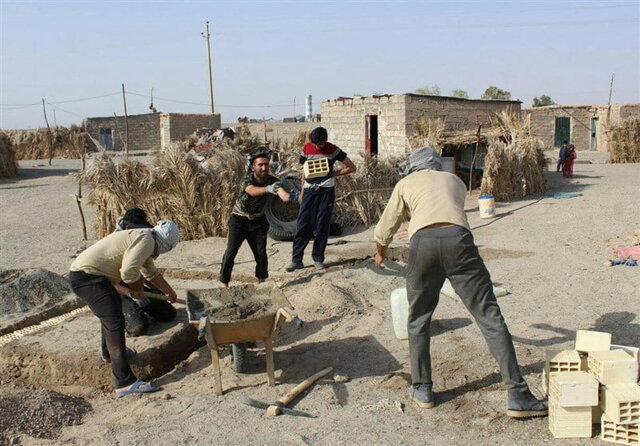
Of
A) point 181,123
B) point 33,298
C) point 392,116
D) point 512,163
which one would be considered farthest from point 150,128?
point 33,298

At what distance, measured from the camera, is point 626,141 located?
21812 mm

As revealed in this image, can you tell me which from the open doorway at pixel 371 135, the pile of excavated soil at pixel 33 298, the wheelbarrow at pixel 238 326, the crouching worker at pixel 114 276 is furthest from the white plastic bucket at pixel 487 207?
the crouching worker at pixel 114 276

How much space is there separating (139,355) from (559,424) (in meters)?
3.15

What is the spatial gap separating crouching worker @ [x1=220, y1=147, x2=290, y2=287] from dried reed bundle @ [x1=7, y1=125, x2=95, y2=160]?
99.0ft

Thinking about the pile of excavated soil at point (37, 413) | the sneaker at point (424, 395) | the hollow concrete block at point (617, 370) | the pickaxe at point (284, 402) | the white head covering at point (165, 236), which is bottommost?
the pile of excavated soil at point (37, 413)

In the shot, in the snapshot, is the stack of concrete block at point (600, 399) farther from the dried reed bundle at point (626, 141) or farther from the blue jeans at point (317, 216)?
the dried reed bundle at point (626, 141)

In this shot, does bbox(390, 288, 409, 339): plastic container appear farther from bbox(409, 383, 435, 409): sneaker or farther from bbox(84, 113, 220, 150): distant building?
bbox(84, 113, 220, 150): distant building

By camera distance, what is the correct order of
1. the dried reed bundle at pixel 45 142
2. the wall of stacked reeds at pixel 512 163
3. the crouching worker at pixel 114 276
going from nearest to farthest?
the crouching worker at pixel 114 276, the wall of stacked reeds at pixel 512 163, the dried reed bundle at pixel 45 142

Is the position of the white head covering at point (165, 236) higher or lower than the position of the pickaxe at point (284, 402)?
higher

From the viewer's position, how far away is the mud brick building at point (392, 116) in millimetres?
14094

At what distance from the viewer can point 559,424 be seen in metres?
3.56

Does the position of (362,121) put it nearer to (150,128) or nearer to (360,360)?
(360,360)

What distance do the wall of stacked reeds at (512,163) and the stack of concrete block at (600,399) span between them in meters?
9.04

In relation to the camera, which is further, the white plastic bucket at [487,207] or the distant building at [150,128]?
the distant building at [150,128]
